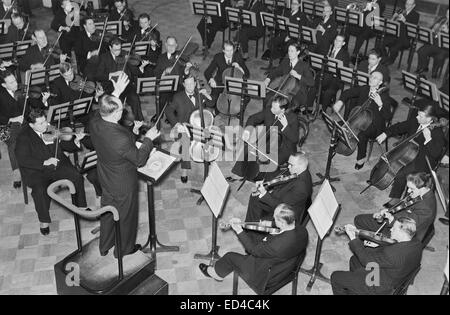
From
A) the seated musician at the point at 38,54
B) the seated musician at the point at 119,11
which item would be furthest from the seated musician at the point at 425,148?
the seated musician at the point at 119,11

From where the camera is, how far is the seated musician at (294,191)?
535 cm

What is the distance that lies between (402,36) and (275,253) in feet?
21.7

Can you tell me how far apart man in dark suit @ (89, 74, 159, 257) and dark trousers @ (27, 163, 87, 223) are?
3.08ft

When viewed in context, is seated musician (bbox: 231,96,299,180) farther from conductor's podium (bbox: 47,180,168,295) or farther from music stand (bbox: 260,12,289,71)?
music stand (bbox: 260,12,289,71)

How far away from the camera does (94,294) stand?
14.9 feet

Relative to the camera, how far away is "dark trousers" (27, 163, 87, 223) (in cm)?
574

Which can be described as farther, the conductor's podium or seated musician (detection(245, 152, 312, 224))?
Result: seated musician (detection(245, 152, 312, 224))

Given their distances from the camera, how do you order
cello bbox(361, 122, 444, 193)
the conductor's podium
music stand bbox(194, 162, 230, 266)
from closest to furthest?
1. the conductor's podium
2. music stand bbox(194, 162, 230, 266)
3. cello bbox(361, 122, 444, 193)

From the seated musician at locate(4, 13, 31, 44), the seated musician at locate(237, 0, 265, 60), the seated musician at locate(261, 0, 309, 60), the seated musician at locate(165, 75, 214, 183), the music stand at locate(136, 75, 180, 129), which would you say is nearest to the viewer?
the seated musician at locate(165, 75, 214, 183)

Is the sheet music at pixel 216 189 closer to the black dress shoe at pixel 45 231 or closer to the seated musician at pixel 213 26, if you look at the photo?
the black dress shoe at pixel 45 231

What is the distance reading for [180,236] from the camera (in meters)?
5.94

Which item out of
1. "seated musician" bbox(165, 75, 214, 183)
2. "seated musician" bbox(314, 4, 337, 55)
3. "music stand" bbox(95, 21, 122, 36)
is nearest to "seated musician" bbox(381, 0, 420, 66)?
"seated musician" bbox(314, 4, 337, 55)

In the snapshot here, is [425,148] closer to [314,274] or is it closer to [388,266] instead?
[314,274]

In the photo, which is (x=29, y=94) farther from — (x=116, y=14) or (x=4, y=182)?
(x=116, y=14)
